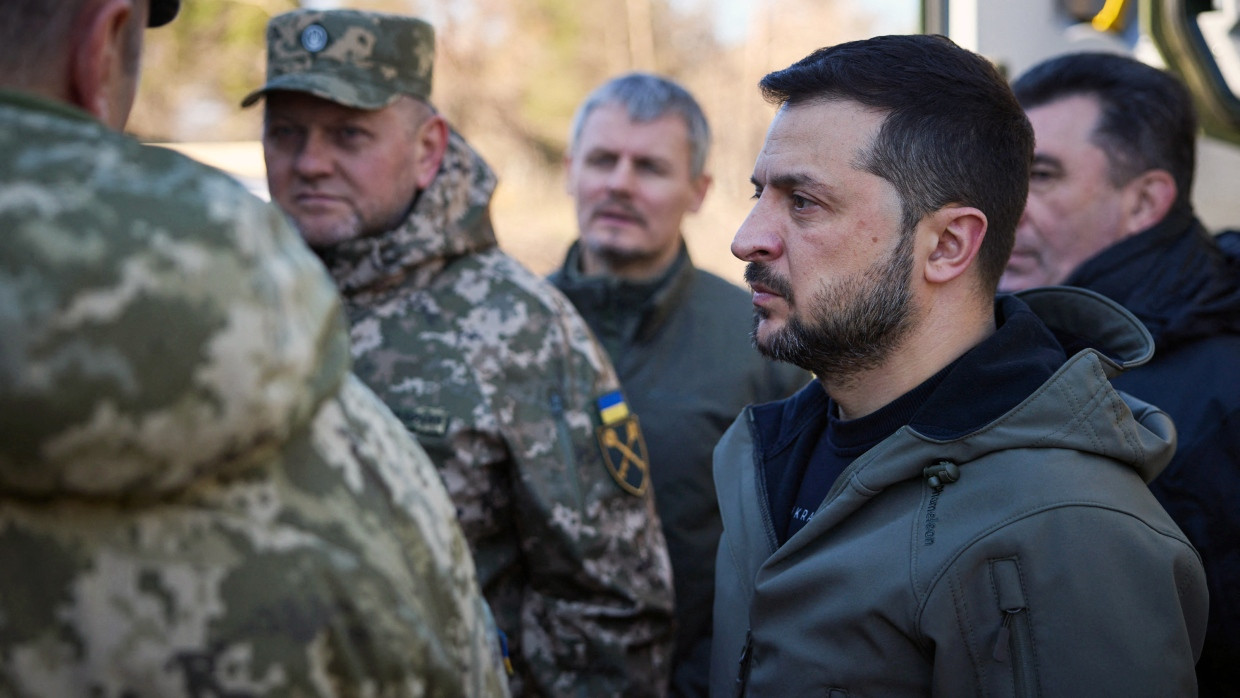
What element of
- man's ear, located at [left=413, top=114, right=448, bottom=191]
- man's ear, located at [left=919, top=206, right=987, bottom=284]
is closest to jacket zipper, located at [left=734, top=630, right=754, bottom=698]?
man's ear, located at [left=919, top=206, right=987, bottom=284]

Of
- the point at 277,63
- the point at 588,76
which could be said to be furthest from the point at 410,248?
the point at 588,76

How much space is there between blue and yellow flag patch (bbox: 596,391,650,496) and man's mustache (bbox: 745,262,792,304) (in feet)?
2.41

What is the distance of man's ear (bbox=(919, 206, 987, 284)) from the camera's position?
173 cm

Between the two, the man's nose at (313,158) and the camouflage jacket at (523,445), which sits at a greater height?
the man's nose at (313,158)

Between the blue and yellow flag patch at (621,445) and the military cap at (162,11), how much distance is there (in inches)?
55.6

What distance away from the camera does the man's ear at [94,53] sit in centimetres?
101

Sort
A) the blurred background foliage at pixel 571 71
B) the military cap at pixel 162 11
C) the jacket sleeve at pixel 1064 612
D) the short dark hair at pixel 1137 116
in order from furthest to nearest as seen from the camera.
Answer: the blurred background foliage at pixel 571 71, the short dark hair at pixel 1137 116, the jacket sleeve at pixel 1064 612, the military cap at pixel 162 11

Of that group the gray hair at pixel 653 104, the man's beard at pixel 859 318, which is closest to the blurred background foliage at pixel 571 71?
the gray hair at pixel 653 104

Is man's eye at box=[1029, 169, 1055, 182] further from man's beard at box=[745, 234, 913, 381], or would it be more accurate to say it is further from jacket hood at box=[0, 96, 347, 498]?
jacket hood at box=[0, 96, 347, 498]

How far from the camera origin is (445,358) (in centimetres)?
238

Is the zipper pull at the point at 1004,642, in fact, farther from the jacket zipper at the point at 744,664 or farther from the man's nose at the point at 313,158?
the man's nose at the point at 313,158

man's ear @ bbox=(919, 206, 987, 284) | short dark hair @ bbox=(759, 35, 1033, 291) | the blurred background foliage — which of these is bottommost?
the blurred background foliage

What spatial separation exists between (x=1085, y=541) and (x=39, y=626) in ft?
4.30

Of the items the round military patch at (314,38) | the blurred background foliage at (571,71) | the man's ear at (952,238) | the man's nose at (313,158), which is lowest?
the blurred background foliage at (571,71)
